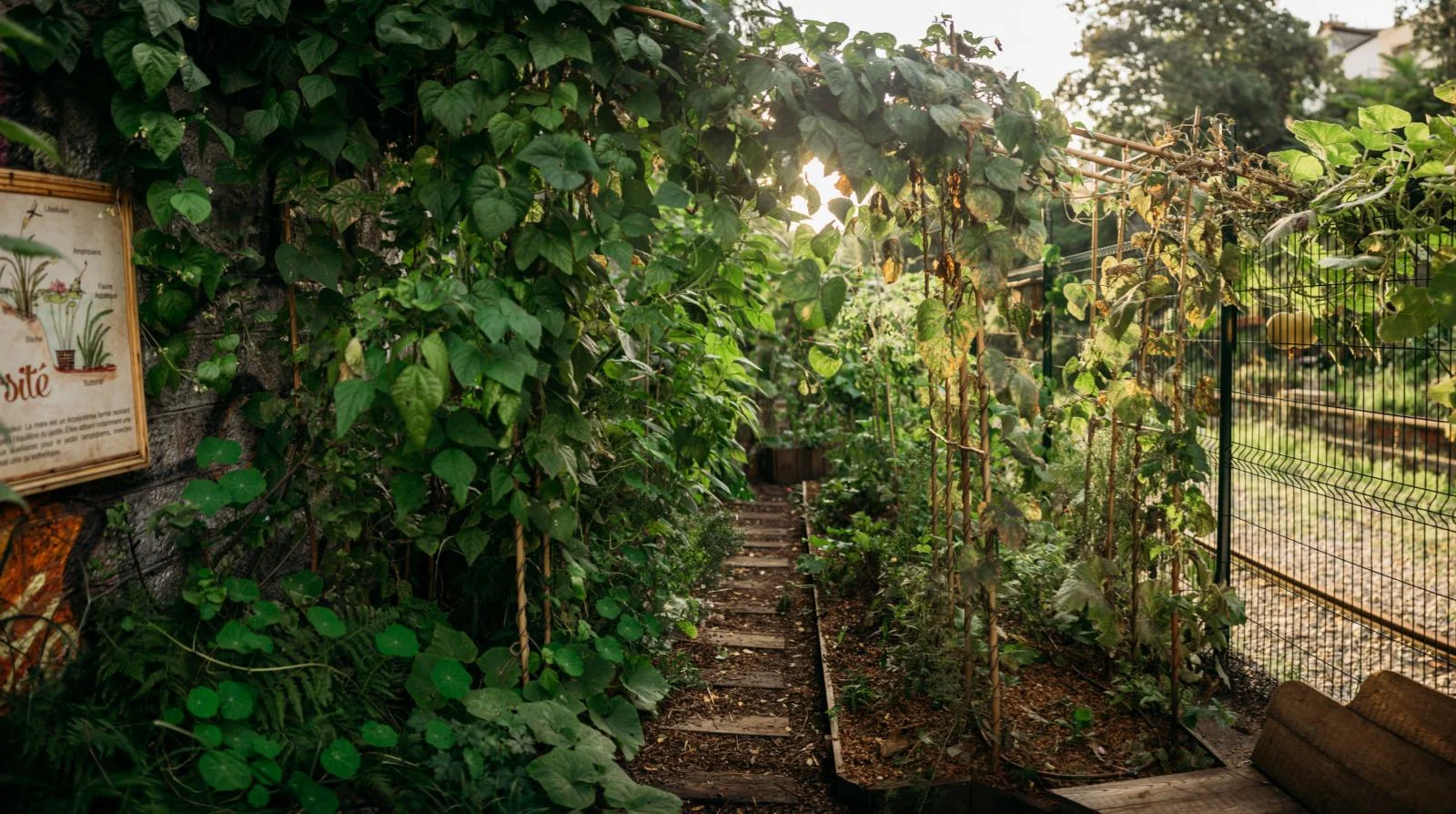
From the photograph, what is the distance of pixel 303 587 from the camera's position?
238 centimetres

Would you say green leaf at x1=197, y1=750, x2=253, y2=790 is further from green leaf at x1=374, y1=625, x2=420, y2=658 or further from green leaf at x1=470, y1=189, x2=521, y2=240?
green leaf at x1=470, y1=189, x2=521, y2=240

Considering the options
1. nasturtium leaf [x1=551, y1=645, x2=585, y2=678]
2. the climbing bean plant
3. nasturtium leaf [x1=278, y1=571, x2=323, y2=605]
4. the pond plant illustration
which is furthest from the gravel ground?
the pond plant illustration

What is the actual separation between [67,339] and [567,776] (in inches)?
59.8

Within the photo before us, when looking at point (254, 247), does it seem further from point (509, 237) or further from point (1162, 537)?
point (1162, 537)

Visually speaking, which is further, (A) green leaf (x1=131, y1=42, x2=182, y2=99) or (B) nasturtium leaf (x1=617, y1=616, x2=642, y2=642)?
(B) nasturtium leaf (x1=617, y1=616, x2=642, y2=642)

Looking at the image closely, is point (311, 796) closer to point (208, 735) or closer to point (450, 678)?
point (208, 735)

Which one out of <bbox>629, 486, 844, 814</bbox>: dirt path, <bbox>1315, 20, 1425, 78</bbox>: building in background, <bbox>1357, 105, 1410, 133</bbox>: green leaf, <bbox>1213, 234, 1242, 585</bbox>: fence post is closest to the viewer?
<bbox>1357, 105, 1410, 133</bbox>: green leaf

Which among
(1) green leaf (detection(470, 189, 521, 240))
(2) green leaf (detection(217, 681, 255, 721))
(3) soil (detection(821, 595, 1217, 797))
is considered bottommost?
(3) soil (detection(821, 595, 1217, 797))

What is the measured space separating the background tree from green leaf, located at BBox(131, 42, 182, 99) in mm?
19221

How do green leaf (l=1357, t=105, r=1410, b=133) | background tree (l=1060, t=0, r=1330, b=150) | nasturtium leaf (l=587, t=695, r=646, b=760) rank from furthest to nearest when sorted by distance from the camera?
background tree (l=1060, t=0, r=1330, b=150)
nasturtium leaf (l=587, t=695, r=646, b=760)
green leaf (l=1357, t=105, r=1410, b=133)

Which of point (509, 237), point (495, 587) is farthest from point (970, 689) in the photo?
point (509, 237)

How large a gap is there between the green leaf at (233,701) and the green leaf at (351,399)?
2.03 feet

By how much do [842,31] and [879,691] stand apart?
2.30 meters

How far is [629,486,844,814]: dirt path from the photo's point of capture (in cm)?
295
